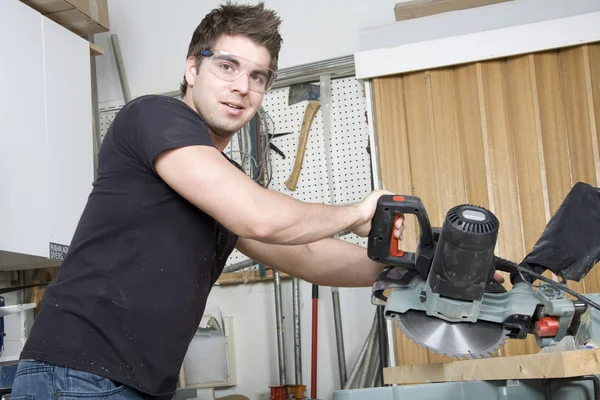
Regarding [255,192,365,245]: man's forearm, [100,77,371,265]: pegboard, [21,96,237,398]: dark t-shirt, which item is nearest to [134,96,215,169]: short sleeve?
[21,96,237,398]: dark t-shirt

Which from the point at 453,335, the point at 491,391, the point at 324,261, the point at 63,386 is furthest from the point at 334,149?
the point at 63,386

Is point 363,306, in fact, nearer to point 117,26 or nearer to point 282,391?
point 282,391

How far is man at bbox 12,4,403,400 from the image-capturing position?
128cm

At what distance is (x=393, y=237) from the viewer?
4.53ft

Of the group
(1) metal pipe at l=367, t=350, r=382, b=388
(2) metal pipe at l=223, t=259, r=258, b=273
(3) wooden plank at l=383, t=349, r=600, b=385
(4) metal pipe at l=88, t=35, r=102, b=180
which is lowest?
(1) metal pipe at l=367, t=350, r=382, b=388

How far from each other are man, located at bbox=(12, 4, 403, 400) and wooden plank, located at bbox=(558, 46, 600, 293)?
1.24 metres

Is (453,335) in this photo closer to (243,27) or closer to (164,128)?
(164,128)

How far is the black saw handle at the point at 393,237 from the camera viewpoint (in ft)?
4.38

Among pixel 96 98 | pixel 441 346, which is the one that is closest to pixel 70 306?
pixel 441 346

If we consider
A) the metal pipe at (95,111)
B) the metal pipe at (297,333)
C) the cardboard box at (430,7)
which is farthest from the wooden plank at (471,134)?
the metal pipe at (95,111)

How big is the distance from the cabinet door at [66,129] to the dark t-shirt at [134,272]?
4.18 feet

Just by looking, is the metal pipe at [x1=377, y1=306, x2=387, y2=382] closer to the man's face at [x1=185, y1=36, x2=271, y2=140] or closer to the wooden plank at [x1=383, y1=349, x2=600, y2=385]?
the wooden plank at [x1=383, y1=349, x2=600, y2=385]

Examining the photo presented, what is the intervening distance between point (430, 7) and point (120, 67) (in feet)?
4.76

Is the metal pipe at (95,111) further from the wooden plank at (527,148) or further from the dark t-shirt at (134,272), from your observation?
the dark t-shirt at (134,272)
